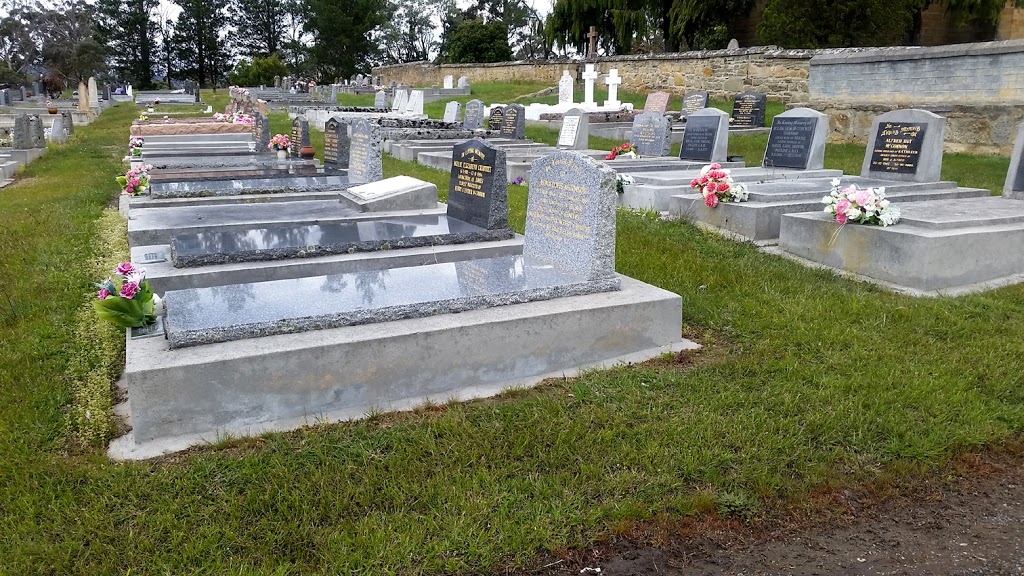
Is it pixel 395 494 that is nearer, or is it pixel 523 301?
pixel 395 494

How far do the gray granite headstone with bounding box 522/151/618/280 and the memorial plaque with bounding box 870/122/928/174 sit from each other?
5732mm

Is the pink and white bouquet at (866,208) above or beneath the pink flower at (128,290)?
above

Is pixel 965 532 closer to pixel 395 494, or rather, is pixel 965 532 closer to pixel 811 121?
pixel 395 494

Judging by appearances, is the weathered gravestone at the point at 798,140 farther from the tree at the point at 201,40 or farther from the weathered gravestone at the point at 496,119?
the tree at the point at 201,40

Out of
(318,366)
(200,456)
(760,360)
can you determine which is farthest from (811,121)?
(200,456)

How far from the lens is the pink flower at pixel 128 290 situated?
3717mm

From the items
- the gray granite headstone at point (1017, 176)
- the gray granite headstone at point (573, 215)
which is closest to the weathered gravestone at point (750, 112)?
the gray granite headstone at point (1017, 176)

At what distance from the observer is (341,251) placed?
18.0 ft

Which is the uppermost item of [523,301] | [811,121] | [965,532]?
[811,121]

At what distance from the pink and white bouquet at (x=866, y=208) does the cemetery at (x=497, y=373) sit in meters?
0.03

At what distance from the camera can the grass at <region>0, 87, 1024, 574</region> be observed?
8.77 ft

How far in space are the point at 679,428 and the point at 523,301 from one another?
1.25m

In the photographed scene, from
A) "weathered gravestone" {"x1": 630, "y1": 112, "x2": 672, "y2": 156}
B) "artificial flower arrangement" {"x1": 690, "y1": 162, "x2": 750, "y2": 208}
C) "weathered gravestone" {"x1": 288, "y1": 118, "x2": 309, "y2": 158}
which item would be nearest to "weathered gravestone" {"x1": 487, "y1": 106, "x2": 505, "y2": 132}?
"weathered gravestone" {"x1": 630, "y1": 112, "x2": 672, "y2": 156}

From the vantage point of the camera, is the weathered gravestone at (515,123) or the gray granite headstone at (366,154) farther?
the weathered gravestone at (515,123)
